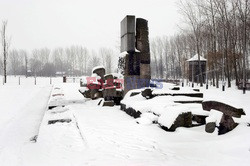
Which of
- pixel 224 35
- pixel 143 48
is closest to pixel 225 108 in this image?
pixel 143 48

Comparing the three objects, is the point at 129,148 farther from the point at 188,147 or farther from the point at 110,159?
the point at 188,147

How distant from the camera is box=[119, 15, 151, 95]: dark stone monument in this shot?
10.6 m

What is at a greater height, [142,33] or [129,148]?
[142,33]

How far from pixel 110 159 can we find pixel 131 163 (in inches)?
14.3

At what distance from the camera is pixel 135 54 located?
10.7 metres

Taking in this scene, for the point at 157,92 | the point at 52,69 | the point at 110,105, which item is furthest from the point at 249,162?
the point at 52,69

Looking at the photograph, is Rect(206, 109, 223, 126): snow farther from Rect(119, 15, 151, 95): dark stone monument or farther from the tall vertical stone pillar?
the tall vertical stone pillar

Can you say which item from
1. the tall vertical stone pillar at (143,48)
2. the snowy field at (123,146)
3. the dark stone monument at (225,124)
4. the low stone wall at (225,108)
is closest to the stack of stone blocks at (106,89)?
the tall vertical stone pillar at (143,48)

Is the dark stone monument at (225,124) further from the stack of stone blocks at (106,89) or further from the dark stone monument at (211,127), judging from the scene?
the stack of stone blocks at (106,89)

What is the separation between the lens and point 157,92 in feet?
26.5

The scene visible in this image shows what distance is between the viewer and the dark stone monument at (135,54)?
10.6m

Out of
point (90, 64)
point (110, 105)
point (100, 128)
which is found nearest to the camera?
point (100, 128)

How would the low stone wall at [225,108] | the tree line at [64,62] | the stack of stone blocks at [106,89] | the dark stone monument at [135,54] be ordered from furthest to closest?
the tree line at [64,62] < the dark stone monument at [135,54] < the stack of stone blocks at [106,89] < the low stone wall at [225,108]

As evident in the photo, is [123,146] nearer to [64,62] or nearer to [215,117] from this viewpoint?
[215,117]
